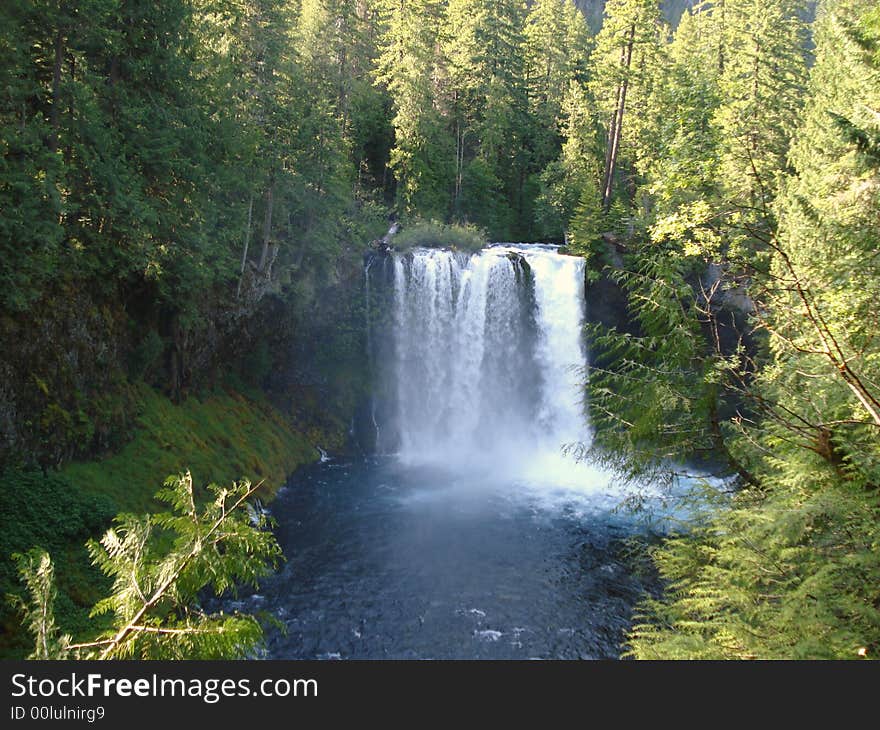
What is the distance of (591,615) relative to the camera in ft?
47.9

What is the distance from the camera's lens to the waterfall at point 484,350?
27859 millimetres

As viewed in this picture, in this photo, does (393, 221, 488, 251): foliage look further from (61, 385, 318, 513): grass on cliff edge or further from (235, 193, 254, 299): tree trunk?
(61, 385, 318, 513): grass on cliff edge

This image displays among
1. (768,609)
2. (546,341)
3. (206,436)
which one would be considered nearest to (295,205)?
(206,436)

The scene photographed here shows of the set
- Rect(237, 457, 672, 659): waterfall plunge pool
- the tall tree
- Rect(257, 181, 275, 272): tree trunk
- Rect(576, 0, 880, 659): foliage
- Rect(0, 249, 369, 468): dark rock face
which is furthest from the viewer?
the tall tree

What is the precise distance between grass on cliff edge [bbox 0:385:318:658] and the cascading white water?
6.21 meters

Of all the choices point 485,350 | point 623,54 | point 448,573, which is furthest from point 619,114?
point 448,573

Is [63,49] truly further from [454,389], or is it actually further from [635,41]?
[635,41]

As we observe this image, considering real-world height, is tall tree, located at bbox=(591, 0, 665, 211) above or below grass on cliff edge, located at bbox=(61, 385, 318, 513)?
above

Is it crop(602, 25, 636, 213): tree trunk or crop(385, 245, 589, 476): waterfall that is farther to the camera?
crop(602, 25, 636, 213): tree trunk

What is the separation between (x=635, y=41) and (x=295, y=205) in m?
19.6

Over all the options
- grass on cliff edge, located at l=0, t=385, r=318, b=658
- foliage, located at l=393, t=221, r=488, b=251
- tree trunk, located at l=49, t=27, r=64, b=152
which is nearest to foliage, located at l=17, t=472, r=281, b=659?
grass on cliff edge, located at l=0, t=385, r=318, b=658

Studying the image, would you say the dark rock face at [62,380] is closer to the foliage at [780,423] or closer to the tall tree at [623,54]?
the foliage at [780,423]

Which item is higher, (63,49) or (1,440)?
→ (63,49)

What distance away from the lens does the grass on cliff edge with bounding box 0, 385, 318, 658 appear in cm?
1180
